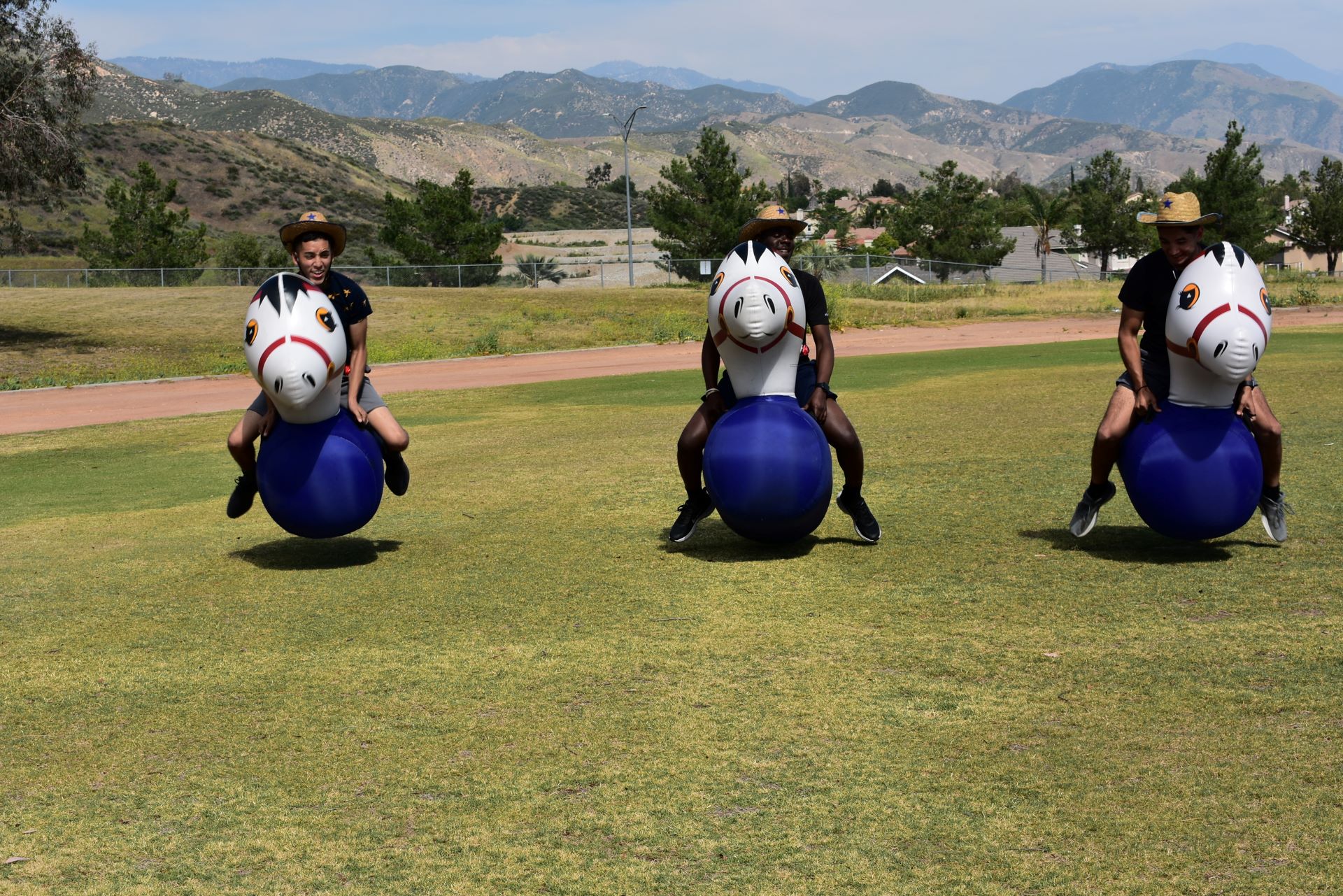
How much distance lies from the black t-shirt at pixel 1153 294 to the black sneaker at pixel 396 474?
4.76 meters

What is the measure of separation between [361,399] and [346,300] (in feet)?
2.29

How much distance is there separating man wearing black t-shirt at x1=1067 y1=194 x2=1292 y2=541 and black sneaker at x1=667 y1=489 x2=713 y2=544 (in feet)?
Answer: 8.39

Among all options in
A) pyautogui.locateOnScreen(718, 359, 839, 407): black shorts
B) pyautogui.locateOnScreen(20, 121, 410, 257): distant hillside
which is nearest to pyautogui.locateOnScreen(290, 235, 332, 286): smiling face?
pyautogui.locateOnScreen(718, 359, 839, 407): black shorts

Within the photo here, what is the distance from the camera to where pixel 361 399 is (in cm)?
909

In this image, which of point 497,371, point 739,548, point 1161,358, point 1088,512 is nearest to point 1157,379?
point 1161,358

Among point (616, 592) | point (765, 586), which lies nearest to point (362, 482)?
point (616, 592)

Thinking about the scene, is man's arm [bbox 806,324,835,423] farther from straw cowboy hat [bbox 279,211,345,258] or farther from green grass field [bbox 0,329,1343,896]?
straw cowboy hat [bbox 279,211,345,258]

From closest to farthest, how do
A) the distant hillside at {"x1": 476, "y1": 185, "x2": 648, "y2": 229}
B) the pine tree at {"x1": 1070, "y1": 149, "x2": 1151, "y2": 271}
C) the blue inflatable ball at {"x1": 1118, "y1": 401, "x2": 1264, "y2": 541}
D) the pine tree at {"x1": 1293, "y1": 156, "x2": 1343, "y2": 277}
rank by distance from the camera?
the blue inflatable ball at {"x1": 1118, "y1": 401, "x2": 1264, "y2": 541} → the pine tree at {"x1": 1293, "y1": 156, "x2": 1343, "y2": 277} → the pine tree at {"x1": 1070, "y1": 149, "x2": 1151, "y2": 271} → the distant hillside at {"x1": 476, "y1": 185, "x2": 648, "y2": 229}

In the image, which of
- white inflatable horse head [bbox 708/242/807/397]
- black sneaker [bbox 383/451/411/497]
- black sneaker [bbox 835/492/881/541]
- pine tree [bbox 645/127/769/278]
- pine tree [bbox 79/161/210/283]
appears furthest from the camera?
pine tree [bbox 645/127/769/278]

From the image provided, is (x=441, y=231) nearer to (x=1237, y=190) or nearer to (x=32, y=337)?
(x=32, y=337)

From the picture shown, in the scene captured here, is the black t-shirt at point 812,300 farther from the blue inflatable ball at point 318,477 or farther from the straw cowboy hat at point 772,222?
the blue inflatable ball at point 318,477

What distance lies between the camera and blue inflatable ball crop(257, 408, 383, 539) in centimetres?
855

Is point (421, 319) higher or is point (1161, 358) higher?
point (1161, 358)

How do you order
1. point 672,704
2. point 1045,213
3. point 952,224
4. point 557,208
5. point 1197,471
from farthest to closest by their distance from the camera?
point 557,208 → point 1045,213 → point 952,224 → point 1197,471 → point 672,704
